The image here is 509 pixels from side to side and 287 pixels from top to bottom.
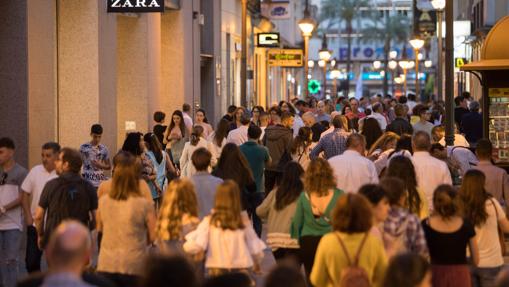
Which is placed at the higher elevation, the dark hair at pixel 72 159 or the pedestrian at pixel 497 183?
the dark hair at pixel 72 159

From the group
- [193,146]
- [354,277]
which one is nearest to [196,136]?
[193,146]

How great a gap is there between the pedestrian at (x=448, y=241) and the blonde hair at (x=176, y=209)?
7.06 ft

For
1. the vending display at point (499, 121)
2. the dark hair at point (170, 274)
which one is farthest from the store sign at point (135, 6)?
the dark hair at point (170, 274)

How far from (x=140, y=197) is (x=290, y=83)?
75.9 metres

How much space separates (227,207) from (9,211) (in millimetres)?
3915

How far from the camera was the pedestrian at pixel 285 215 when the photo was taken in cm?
1215

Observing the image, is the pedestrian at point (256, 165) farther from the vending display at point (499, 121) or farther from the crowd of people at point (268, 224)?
the vending display at point (499, 121)

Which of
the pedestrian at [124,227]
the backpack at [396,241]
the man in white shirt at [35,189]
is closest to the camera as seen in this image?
the backpack at [396,241]

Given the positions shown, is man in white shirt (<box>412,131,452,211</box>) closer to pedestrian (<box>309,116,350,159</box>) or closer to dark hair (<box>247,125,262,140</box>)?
dark hair (<box>247,125,262,140</box>)

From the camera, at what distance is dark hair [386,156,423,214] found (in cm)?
1159

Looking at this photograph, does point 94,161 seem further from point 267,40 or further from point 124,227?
point 267,40

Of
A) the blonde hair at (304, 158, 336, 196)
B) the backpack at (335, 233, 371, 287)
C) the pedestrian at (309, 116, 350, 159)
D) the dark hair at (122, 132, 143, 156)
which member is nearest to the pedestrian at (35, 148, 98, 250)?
the blonde hair at (304, 158, 336, 196)

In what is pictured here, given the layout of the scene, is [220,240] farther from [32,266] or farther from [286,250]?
[32,266]

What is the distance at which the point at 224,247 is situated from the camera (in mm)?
10469
